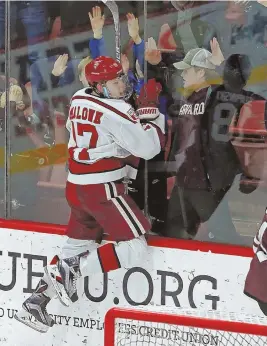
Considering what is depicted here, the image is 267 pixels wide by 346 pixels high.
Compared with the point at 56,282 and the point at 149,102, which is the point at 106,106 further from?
the point at 56,282

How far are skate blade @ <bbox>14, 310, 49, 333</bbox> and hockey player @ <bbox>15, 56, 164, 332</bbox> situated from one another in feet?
0.22

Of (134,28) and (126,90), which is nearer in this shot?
(126,90)

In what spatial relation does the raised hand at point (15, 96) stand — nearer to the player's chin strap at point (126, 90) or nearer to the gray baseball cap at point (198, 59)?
the player's chin strap at point (126, 90)

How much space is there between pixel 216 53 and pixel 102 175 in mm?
731

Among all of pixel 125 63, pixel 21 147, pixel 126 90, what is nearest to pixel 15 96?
pixel 21 147

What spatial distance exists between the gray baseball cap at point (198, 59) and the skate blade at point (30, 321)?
4.34 ft

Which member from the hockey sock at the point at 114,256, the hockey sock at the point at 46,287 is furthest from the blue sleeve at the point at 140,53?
the hockey sock at the point at 46,287

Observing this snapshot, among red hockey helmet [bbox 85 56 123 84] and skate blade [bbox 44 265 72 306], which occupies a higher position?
red hockey helmet [bbox 85 56 123 84]

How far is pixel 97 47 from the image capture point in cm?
376

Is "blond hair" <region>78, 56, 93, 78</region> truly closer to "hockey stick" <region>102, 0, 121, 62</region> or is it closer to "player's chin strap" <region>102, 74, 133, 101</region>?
"hockey stick" <region>102, 0, 121, 62</region>

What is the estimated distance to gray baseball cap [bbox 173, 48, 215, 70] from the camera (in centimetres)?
348

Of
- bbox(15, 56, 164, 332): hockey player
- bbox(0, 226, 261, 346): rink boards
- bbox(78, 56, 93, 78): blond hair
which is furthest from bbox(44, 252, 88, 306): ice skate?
bbox(78, 56, 93, 78): blond hair

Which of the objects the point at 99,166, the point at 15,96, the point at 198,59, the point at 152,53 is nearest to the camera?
the point at 99,166

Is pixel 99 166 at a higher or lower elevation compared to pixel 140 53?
lower
